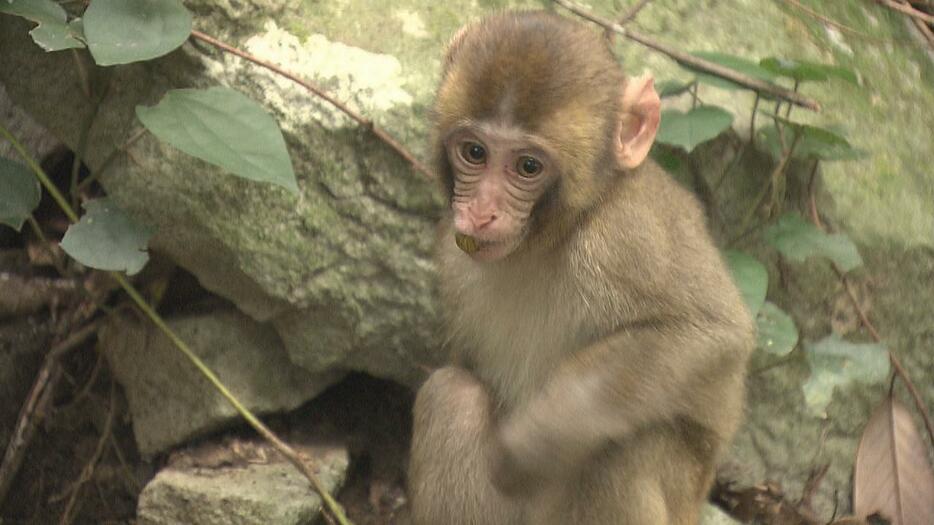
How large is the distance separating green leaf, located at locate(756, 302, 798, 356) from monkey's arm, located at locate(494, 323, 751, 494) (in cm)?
72

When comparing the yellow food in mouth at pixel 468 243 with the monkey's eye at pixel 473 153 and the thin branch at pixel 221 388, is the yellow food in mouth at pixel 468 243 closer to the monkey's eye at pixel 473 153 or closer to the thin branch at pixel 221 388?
the monkey's eye at pixel 473 153

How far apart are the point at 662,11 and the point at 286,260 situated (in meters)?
1.95

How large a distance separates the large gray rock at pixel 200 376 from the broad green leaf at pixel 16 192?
807mm

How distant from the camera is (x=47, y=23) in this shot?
A: 12.9 ft

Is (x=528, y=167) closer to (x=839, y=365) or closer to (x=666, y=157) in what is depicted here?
(x=666, y=157)

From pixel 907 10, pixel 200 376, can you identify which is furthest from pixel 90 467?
pixel 907 10

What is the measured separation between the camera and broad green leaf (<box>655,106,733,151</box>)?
435 centimetres

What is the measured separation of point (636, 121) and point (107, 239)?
185 cm

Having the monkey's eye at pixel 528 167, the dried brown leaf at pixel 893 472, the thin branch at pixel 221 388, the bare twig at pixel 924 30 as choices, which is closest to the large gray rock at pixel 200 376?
the thin branch at pixel 221 388

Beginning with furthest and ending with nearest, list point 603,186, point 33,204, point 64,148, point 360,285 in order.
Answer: point 64,148, point 360,285, point 33,204, point 603,186

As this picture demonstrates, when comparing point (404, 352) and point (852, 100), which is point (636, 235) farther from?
point (852, 100)

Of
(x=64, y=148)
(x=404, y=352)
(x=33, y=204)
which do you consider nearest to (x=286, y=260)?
(x=404, y=352)

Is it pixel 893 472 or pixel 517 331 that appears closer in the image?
pixel 517 331

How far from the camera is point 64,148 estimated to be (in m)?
5.03
